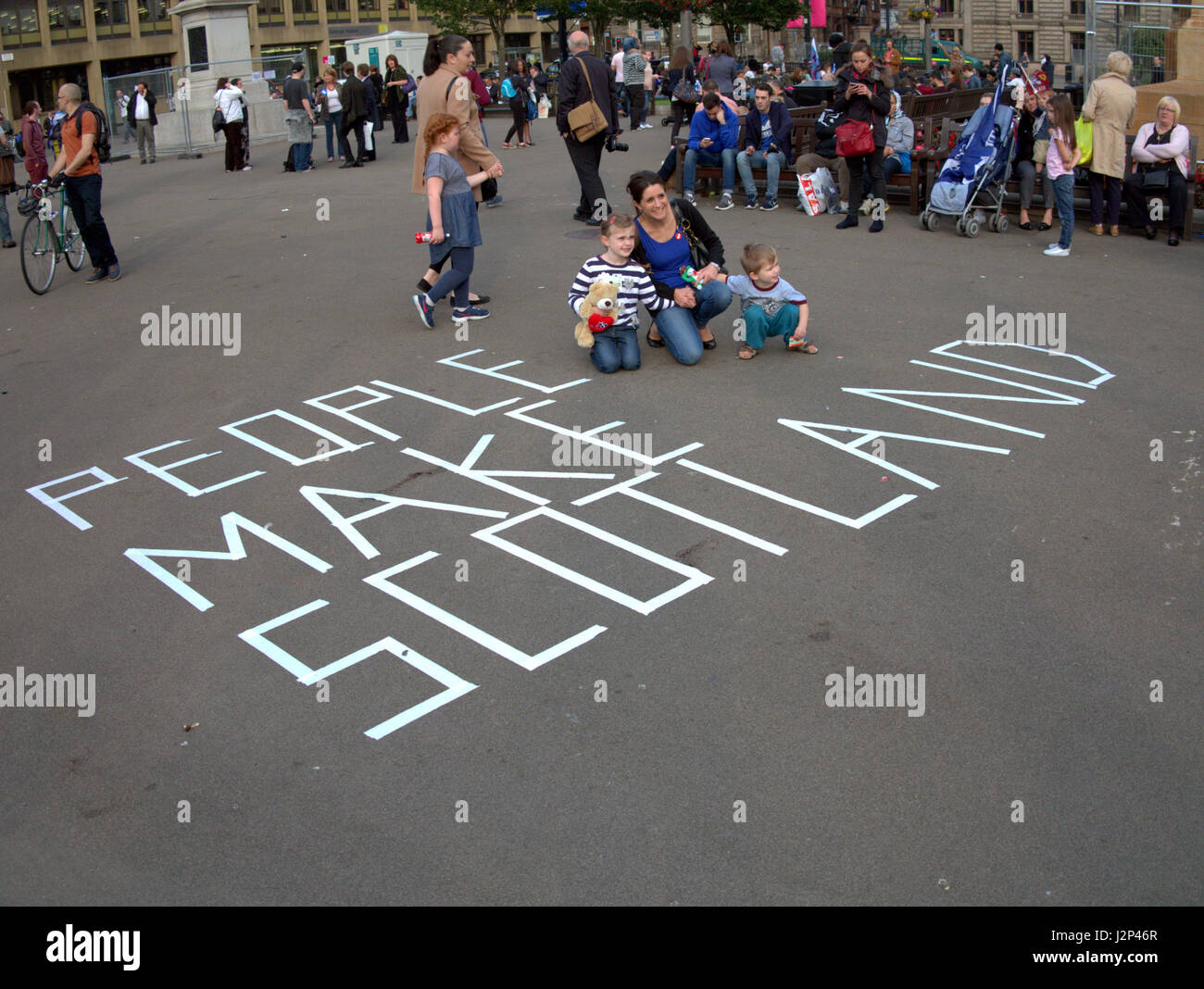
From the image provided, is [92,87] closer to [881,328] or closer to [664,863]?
[881,328]

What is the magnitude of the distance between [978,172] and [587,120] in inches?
159

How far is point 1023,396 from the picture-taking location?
7.97m

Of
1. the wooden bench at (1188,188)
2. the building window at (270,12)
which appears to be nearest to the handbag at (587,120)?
the wooden bench at (1188,188)

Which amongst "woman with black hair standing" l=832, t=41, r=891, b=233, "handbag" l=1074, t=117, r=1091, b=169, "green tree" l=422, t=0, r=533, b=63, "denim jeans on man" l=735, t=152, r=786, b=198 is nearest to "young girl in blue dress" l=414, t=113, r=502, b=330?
"woman with black hair standing" l=832, t=41, r=891, b=233

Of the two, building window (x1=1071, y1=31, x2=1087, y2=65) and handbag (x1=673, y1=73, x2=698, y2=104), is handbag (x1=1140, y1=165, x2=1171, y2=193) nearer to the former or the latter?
building window (x1=1071, y1=31, x2=1087, y2=65)

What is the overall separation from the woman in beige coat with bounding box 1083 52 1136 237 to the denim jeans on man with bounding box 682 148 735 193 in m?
4.21

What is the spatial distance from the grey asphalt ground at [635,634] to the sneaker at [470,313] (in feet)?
0.92

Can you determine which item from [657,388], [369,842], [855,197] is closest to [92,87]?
[855,197]

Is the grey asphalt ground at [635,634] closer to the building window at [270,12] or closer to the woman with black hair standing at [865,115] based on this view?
the woman with black hair standing at [865,115]

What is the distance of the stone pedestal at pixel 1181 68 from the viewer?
15.8 metres

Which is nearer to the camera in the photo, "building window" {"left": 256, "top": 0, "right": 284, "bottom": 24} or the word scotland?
the word scotland

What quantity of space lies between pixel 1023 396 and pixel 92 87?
67.1 metres

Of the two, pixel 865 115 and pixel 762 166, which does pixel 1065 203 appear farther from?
pixel 762 166

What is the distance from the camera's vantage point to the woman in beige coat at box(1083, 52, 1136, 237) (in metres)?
Result: 12.0
